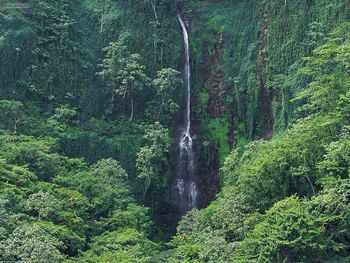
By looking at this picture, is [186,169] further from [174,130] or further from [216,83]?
[216,83]

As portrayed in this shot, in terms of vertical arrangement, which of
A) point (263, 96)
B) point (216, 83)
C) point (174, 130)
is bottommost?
point (174, 130)

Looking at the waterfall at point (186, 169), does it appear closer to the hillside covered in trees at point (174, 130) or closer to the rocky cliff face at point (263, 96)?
the hillside covered in trees at point (174, 130)

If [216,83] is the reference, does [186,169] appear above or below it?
below

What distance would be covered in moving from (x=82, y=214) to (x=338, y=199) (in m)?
11.7

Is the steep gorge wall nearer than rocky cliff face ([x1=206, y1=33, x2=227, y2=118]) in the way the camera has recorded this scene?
Yes

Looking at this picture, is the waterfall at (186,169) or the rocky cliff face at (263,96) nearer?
the waterfall at (186,169)

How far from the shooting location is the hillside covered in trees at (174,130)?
89.4ft

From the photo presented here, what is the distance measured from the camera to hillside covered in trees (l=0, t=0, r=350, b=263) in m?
27.2

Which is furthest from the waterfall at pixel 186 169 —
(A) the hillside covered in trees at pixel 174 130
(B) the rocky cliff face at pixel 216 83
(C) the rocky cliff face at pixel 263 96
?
(C) the rocky cliff face at pixel 263 96

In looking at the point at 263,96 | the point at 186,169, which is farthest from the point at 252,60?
the point at 186,169

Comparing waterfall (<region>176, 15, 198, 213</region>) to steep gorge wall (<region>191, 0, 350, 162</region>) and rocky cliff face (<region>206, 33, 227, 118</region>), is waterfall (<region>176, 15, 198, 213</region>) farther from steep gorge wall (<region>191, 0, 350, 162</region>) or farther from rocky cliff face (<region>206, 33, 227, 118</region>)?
rocky cliff face (<region>206, 33, 227, 118</region>)

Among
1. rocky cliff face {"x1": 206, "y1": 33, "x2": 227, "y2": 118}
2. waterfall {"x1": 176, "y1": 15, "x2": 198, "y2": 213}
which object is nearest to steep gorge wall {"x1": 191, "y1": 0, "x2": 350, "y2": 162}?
rocky cliff face {"x1": 206, "y1": 33, "x2": 227, "y2": 118}

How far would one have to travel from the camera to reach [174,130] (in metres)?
43.3

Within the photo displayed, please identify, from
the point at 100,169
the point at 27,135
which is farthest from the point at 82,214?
the point at 27,135
